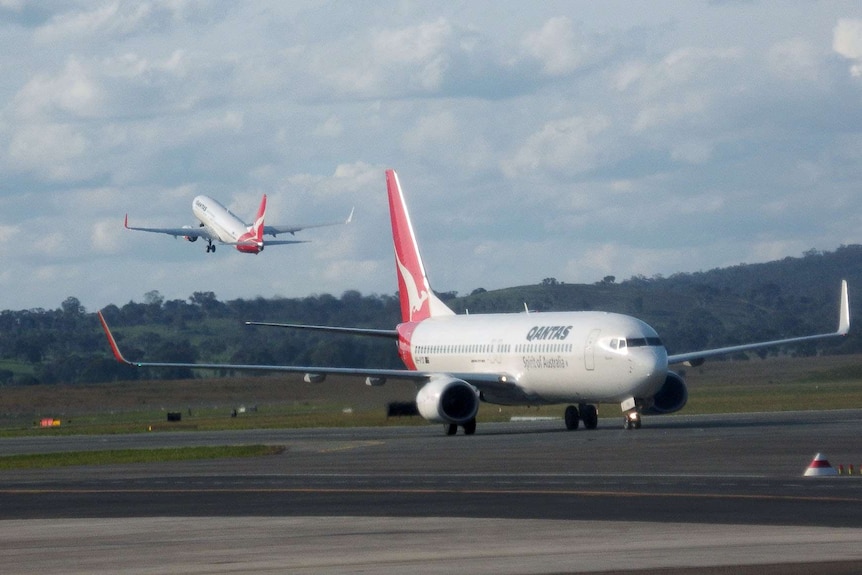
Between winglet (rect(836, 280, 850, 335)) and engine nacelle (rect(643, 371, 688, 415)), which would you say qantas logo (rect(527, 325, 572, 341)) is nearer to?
engine nacelle (rect(643, 371, 688, 415))

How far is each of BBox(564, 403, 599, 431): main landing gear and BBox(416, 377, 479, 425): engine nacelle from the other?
2.87 m

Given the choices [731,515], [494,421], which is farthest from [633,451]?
[494,421]

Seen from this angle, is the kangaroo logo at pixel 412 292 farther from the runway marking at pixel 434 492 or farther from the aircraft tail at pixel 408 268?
the runway marking at pixel 434 492

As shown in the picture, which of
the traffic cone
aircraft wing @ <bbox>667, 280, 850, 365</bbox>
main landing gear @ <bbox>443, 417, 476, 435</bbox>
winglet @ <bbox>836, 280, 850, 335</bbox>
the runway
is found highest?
winglet @ <bbox>836, 280, 850, 335</bbox>

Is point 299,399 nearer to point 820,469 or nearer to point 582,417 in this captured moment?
point 582,417

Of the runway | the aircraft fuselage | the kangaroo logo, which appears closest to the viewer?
the runway

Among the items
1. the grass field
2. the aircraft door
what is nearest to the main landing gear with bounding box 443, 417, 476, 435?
the aircraft door

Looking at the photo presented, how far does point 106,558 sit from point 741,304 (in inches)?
7140

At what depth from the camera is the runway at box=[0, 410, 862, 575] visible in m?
15.6

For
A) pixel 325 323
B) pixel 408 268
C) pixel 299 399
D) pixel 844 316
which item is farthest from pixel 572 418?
pixel 325 323

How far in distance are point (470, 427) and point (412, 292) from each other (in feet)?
35.6

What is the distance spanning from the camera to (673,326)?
154875mm

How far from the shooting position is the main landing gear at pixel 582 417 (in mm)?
46656

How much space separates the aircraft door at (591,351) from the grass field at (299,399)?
14224 millimetres
